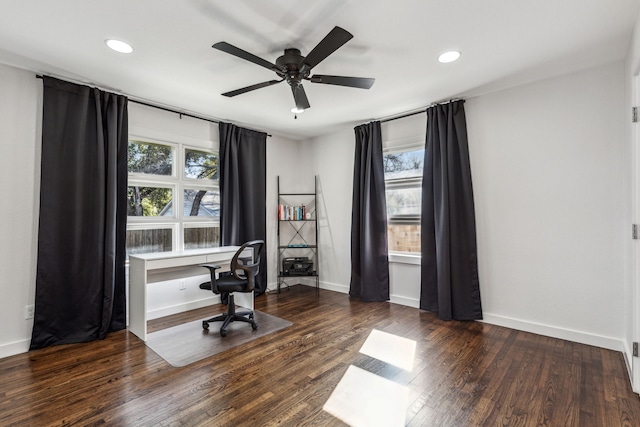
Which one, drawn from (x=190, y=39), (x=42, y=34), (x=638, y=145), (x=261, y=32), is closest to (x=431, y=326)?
(x=638, y=145)

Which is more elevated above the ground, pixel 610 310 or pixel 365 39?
pixel 365 39

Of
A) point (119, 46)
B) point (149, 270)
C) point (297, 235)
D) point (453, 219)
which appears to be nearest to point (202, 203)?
point (149, 270)

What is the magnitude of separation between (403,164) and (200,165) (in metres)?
2.77

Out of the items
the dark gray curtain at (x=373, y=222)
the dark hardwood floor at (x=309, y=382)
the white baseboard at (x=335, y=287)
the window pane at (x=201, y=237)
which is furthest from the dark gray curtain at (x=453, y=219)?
the window pane at (x=201, y=237)

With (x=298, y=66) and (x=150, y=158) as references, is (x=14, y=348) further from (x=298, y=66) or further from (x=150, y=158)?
(x=298, y=66)

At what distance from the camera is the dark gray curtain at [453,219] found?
336 cm

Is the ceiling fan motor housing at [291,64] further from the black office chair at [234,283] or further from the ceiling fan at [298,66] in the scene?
the black office chair at [234,283]

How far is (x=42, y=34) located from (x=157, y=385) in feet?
8.69

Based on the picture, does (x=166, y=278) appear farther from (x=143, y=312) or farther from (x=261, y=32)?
(x=261, y=32)

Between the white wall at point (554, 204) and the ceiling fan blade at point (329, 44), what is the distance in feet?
7.17

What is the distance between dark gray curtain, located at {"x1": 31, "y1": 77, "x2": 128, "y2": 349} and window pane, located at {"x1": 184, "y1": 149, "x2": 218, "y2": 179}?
82cm

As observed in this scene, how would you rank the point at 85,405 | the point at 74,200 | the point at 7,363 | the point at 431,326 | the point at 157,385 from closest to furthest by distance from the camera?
1. the point at 85,405
2. the point at 157,385
3. the point at 7,363
4. the point at 74,200
5. the point at 431,326

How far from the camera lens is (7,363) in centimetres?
246

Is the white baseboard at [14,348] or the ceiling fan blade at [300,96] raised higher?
the ceiling fan blade at [300,96]
